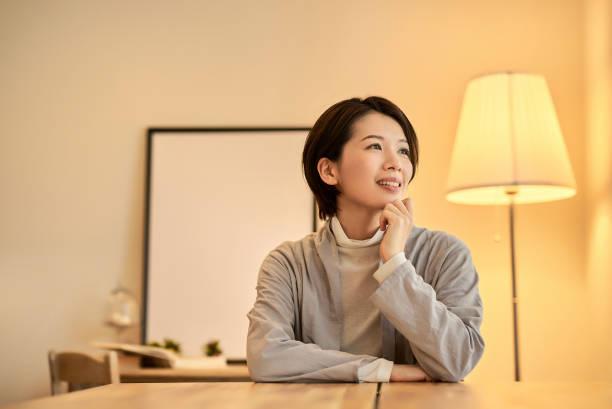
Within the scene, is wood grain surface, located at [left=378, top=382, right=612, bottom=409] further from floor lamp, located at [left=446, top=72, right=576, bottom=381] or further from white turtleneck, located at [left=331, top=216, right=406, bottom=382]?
floor lamp, located at [left=446, top=72, right=576, bottom=381]

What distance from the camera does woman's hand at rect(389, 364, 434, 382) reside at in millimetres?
1245

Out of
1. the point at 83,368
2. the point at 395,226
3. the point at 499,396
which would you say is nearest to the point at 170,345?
the point at 83,368

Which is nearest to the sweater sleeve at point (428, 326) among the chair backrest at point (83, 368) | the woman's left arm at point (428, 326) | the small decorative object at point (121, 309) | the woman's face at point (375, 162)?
the woman's left arm at point (428, 326)

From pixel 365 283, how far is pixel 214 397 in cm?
59

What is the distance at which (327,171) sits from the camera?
5.32ft

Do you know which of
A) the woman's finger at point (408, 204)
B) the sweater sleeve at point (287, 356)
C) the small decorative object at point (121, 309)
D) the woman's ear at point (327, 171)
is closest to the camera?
the sweater sleeve at point (287, 356)

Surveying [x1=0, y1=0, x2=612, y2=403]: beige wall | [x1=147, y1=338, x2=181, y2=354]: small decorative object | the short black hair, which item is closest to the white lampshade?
[x1=0, y1=0, x2=612, y2=403]: beige wall

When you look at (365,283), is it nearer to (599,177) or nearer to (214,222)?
(599,177)

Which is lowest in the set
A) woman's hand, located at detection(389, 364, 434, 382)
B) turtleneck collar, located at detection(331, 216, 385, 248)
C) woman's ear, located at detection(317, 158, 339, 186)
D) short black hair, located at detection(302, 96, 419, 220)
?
woman's hand, located at detection(389, 364, 434, 382)

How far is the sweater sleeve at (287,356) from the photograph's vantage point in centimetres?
124

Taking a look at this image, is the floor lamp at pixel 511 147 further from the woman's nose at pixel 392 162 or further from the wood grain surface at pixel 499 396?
the wood grain surface at pixel 499 396

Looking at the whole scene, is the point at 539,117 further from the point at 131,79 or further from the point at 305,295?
the point at 131,79

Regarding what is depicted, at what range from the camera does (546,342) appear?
2.99 m

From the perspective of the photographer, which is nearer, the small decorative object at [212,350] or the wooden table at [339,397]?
the wooden table at [339,397]
